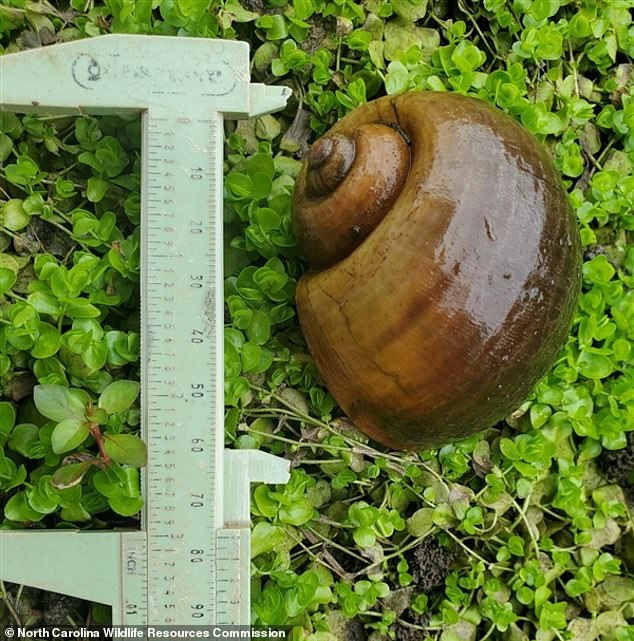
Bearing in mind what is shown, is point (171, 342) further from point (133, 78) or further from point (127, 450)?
point (133, 78)

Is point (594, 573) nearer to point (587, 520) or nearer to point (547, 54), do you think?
point (587, 520)

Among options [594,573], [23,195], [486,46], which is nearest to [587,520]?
[594,573]

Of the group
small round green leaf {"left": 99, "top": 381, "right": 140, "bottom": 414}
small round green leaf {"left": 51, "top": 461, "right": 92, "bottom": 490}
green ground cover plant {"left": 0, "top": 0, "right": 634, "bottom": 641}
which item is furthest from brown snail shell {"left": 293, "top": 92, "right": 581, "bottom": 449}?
small round green leaf {"left": 51, "top": 461, "right": 92, "bottom": 490}

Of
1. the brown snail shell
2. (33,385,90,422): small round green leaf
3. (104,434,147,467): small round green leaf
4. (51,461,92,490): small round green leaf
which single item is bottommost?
(51,461,92,490): small round green leaf

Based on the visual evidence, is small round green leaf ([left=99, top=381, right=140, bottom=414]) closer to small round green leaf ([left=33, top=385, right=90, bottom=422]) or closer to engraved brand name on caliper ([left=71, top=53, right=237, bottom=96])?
small round green leaf ([left=33, top=385, right=90, bottom=422])

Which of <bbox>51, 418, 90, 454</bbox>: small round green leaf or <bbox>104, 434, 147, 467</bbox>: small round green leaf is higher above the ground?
<bbox>51, 418, 90, 454</bbox>: small round green leaf

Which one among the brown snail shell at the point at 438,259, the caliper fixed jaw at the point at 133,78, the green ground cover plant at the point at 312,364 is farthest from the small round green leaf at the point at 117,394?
the caliper fixed jaw at the point at 133,78

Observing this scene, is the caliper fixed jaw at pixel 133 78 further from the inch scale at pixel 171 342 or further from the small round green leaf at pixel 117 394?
the small round green leaf at pixel 117 394
